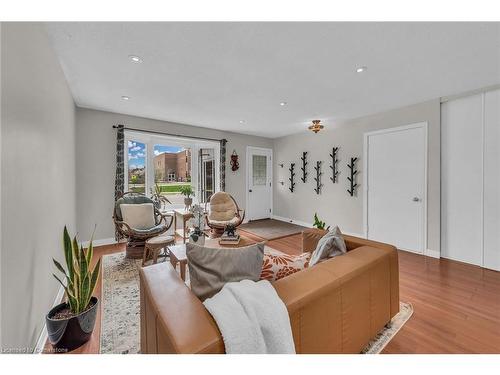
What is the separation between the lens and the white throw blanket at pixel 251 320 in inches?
32.4

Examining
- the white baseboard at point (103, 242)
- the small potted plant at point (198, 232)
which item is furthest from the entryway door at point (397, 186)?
the white baseboard at point (103, 242)

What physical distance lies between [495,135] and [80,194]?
5.99 m

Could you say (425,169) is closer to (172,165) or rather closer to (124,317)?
(124,317)

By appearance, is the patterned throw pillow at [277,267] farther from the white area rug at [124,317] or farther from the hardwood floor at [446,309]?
the hardwood floor at [446,309]

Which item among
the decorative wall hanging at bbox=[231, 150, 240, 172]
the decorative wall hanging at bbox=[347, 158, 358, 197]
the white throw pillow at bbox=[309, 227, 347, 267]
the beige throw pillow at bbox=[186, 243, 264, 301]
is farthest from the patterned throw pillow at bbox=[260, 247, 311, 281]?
the decorative wall hanging at bbox=[231, 150, 240, 172]

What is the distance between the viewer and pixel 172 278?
1.28 meters

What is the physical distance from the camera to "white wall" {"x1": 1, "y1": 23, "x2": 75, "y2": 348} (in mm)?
1134

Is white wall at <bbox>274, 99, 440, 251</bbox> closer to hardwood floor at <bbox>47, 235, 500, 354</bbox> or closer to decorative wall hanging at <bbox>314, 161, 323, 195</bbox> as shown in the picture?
decorative wall hanging at <bbox>314, 161, 323, 195</bbox>

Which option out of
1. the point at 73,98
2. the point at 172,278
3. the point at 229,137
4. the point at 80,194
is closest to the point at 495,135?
the point at 172,278

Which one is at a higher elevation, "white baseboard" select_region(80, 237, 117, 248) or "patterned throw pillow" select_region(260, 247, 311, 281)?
"patterned throw pillow" select_region(260, 247, 311, 281)

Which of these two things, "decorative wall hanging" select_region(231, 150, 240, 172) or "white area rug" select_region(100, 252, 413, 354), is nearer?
"white area rug" select_region(100, 252, 413, 354)

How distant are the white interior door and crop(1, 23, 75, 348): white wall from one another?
4.17m

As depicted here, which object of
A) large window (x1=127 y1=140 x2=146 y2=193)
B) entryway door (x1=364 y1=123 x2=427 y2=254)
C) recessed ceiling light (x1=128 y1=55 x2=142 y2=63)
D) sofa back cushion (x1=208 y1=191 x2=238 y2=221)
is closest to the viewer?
recessed ceiling light (x1=128 y1=55 x2=142 y2=63)

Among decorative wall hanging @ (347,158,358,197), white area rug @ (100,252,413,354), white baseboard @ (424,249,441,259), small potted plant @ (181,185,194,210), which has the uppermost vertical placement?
decorative wall hanging @ (347,158,358,197)
